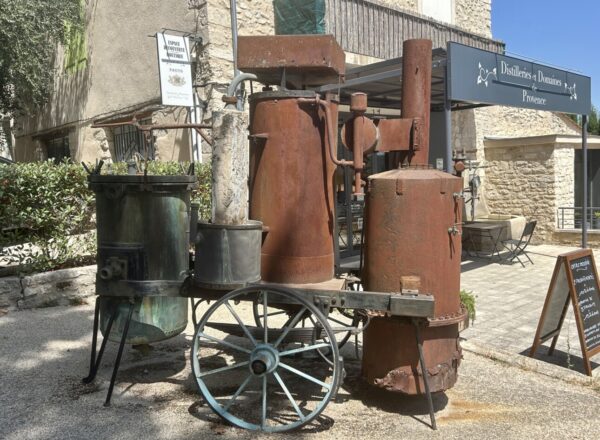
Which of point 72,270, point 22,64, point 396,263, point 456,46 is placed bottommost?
point 72,270

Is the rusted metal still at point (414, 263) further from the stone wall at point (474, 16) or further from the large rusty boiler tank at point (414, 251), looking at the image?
the stone wall at point (474, 16)

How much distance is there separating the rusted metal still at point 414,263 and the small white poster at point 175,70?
6639mm

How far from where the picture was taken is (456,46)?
710 cm

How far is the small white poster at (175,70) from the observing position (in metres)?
9.12

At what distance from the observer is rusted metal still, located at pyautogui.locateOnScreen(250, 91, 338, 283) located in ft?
11.2

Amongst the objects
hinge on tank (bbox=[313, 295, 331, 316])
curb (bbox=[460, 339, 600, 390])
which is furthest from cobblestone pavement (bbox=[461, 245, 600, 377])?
hinge on tank (bbox=[313, 295, 331, 316])

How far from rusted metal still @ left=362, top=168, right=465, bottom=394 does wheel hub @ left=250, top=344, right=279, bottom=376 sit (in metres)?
0.71

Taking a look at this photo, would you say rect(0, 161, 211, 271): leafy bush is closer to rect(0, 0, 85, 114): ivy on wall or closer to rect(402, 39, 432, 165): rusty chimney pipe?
rect(402, 39, 432, 165): rusty chimney pipe

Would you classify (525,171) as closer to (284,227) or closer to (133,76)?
(133,76)

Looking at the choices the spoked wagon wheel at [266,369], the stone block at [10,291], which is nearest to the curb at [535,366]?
the spoked wagon wheel at [266,369]

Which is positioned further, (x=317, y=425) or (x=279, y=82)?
(x=279, y=82)

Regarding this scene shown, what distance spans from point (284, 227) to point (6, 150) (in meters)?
18.0

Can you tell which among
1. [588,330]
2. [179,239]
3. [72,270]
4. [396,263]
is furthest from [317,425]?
[72,270]

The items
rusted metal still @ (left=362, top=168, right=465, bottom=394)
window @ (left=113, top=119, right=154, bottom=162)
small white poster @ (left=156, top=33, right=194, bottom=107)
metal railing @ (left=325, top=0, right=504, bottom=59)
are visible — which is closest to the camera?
rusted metal still @ (left=362, top=168, right=465, bottom=394)
